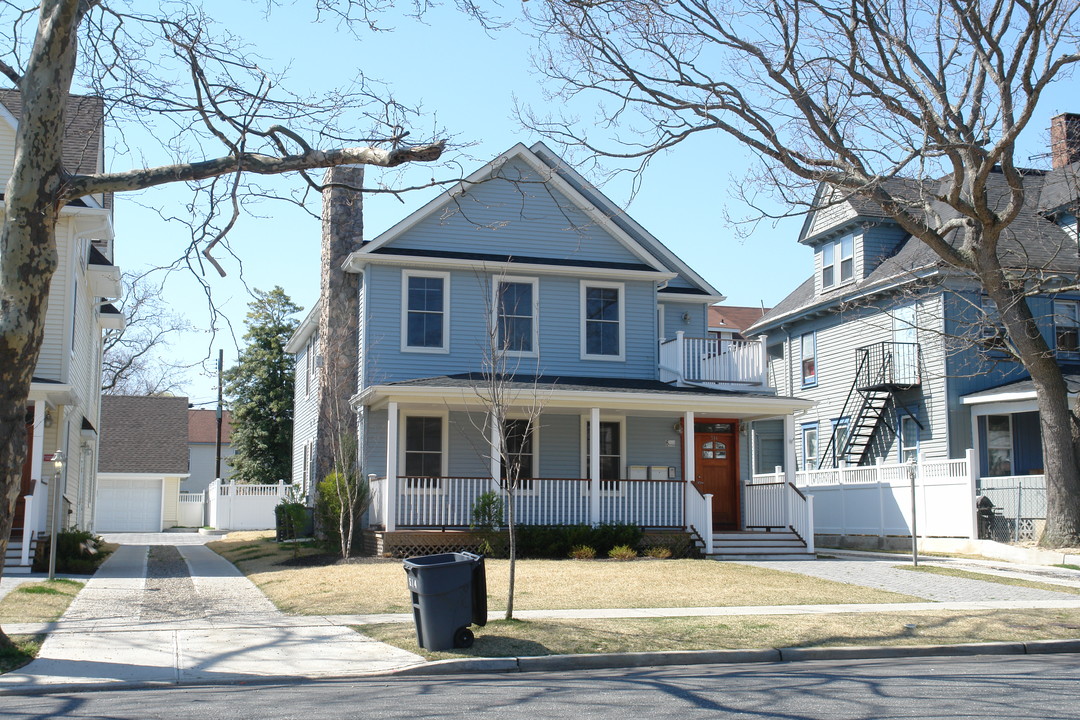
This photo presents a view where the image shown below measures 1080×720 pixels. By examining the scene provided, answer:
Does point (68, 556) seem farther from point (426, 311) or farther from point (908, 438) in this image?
point (908, 438)

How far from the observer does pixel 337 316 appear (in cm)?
2373

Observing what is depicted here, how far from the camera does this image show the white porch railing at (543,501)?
65.7 ft

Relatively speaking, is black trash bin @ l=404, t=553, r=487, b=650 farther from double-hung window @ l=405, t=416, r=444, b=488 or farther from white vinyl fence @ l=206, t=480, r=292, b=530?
white vinyl fence @ l=206, t=480, r=292, b=530

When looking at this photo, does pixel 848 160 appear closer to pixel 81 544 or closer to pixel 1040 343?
pixel 1040 343

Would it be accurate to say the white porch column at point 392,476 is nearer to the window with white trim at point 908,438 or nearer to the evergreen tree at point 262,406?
the window with white trim at point 908,438

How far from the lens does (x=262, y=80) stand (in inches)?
416

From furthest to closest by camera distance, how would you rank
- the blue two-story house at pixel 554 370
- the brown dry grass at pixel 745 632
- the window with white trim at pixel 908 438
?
the window with white trim at pixel 908 438, the blue two-story house at pixel 554 370, the brown dry grass at pixel 745 632

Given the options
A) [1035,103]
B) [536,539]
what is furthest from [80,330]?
[1035,103]

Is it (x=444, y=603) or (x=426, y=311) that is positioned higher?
(x=426, y=311)

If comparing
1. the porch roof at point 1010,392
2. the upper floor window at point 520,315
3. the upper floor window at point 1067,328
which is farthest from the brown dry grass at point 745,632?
the upper floor window at point 1067,328

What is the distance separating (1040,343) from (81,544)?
63.1ft

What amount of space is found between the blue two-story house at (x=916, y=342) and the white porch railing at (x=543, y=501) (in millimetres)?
7320

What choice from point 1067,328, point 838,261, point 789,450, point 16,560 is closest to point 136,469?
point 16,560

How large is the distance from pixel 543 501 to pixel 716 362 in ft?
17.9
